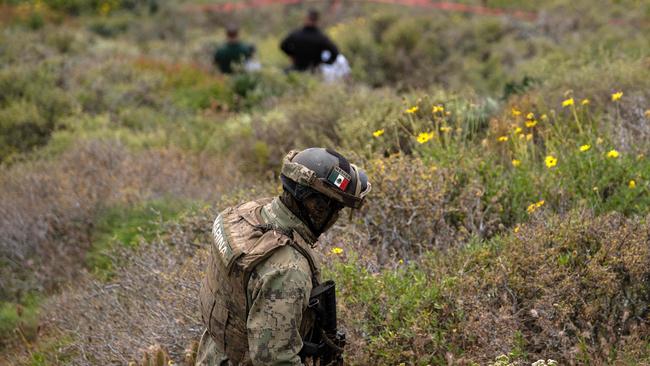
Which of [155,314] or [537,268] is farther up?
[537,268]

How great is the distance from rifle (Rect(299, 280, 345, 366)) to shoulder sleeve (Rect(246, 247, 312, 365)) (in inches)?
7.1

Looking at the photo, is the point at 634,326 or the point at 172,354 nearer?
the point at 634,326

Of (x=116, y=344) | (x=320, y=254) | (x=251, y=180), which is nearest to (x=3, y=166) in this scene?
(x=251, y=180)

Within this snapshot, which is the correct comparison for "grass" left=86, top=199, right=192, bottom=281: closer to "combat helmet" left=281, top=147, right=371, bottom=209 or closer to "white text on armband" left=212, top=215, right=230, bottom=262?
"white text on armband" left=212, top=215, right=230, bottom=262

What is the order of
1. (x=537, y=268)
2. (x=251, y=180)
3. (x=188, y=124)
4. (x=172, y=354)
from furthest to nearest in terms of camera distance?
(x=188, y=124)
(x=251, y=180)
(x=172, y=354)
(x=537, y=268)

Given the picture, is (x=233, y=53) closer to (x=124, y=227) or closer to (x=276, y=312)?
(x=124, y=227)

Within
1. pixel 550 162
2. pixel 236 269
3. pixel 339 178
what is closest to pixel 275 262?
pixel 236 269

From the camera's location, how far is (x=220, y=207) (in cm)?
592

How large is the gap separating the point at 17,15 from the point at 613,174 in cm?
1800

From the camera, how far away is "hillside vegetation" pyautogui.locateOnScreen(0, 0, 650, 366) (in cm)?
425

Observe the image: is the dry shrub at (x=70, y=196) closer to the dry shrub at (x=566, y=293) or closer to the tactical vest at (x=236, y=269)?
the dry shrub at (x=566, y=293)

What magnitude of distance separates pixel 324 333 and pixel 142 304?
2.10 meters

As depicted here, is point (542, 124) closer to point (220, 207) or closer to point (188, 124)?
point (220, 207)

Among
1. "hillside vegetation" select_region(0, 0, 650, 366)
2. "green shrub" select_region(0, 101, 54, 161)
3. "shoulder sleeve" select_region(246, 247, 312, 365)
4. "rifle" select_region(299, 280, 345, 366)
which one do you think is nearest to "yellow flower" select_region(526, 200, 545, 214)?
"hillside vegetation" select_region(0, 0, 650, 366)
